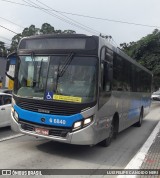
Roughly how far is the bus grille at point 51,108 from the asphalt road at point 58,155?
3.63 ft

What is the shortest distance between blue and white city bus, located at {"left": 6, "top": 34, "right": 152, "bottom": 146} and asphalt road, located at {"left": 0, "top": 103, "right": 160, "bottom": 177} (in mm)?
499

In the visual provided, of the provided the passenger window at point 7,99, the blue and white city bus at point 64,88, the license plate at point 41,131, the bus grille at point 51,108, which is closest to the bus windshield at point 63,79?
the blue and white city bus at point 64,88

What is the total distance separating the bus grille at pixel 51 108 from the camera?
7859mm

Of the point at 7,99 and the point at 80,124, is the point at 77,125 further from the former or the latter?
the point at 7,99

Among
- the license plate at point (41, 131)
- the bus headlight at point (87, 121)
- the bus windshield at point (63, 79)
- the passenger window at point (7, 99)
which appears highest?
the bus windshield at point (63, 79)

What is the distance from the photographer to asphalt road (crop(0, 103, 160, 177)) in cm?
740

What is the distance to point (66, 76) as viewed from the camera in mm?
8094

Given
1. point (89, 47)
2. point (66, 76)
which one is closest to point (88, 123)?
point (66, 76)

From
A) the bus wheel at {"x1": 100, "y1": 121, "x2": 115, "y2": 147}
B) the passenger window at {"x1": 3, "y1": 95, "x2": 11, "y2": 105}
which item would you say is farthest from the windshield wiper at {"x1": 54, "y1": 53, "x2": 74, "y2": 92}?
the passenger window at {"x1": 3, "y1": 95, "x2": 11, "y2": 105}

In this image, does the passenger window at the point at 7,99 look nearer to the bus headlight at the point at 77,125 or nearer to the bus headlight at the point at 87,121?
the bus headlight at the point at 77,125

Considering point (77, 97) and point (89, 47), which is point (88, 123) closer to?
point (77, 97)

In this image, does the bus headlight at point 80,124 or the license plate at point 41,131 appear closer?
the bus headlight at point 80,124

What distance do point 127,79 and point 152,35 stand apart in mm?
37710

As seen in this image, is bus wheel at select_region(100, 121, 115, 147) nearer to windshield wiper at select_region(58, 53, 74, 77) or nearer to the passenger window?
windshield wiper at select_region(58, 53, 74, 77)
